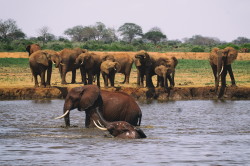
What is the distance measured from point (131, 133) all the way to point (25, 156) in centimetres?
308

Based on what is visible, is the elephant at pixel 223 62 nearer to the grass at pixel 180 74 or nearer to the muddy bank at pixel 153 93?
the muddy bank at pixel 153 93

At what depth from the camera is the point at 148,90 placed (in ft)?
88.6

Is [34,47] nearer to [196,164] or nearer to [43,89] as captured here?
[43,89]

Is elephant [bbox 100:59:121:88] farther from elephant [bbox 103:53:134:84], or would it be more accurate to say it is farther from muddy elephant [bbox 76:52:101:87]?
elephant [bbox 103:53:134:84]

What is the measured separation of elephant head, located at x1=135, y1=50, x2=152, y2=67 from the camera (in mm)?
27844

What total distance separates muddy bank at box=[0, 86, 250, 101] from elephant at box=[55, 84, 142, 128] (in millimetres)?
10037

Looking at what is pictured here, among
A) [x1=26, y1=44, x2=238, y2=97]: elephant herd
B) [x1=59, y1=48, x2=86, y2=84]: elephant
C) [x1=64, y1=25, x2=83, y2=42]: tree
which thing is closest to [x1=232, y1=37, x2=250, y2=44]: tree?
[x1=64, y1=25, x2=83, y2=42]: tree

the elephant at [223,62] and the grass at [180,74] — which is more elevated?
the elephant at [223,62]

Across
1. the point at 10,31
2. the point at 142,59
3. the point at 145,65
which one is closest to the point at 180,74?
the point at 145,65

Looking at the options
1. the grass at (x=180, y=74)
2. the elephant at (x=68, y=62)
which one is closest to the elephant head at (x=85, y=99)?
the grass at (x=180, y=74)

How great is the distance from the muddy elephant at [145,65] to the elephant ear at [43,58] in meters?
4.22

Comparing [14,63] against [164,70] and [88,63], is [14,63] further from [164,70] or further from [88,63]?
[164,70]

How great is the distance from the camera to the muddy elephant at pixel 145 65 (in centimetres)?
2784

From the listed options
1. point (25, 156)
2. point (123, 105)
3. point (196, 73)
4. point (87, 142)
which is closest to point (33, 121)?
point (123, 105)
